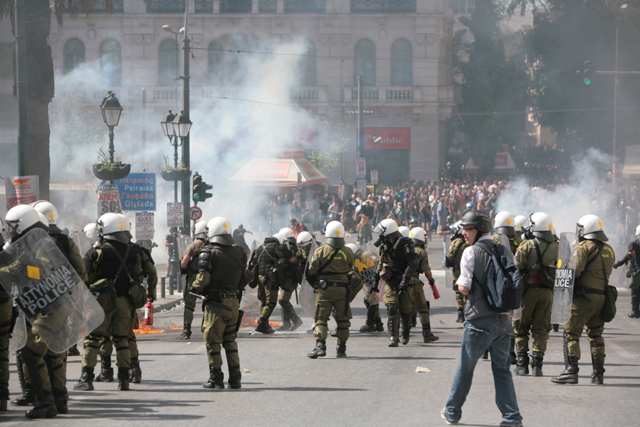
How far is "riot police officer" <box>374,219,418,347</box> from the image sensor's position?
1009 centimetres

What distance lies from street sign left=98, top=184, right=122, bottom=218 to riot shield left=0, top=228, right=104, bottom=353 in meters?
7.89

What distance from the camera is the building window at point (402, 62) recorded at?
143ft

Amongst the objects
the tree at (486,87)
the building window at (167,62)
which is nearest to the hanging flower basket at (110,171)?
the building window at (167,62)

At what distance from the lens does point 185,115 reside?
18.1 metres

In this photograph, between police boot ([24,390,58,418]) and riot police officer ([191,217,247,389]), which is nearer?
police boot ([24,390,58,418])

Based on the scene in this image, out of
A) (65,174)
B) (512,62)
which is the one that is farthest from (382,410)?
(512,62)

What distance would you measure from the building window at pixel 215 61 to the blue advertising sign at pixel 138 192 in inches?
1057

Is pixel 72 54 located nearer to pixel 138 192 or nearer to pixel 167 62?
pixel 167 62

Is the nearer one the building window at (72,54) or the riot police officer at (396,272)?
the riot police officer at (396,272)

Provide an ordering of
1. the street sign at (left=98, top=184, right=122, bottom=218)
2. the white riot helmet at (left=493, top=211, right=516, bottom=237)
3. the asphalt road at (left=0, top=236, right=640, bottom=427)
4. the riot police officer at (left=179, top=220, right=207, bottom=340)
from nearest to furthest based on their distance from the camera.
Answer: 1. the asphalt road at (left=0, top=236, right=640, bottom=427)
2. the white riot helmet at (left=493, top=211, right=516, bottom=237)
3. the riot police officer at (left=179, top=220, right=207, bottom=340)
4. the street sign at (left=98, top=184, right=122, bottom=218)

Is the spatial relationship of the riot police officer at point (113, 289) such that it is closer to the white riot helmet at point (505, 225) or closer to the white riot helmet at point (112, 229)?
the white riot helmet at point (112, 229)

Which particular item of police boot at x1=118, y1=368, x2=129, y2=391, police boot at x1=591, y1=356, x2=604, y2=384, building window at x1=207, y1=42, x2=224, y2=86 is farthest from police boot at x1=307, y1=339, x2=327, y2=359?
building window at x1=207, y1=42, x2=224, y2=86

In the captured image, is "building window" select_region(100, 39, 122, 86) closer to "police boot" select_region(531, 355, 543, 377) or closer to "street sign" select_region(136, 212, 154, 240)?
"street sign" select_region(136, 212, 154, 240)

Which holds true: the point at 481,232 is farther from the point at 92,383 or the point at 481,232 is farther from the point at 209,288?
the point at 92,383
